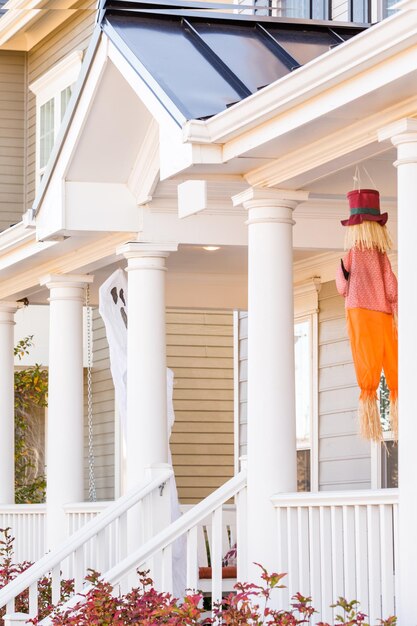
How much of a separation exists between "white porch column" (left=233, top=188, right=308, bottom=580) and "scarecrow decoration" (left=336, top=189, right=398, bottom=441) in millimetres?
521

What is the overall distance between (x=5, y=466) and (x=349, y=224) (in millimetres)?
6779

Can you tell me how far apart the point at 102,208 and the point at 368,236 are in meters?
2.92

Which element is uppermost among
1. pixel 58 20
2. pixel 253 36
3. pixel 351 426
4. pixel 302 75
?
pixel 58 20

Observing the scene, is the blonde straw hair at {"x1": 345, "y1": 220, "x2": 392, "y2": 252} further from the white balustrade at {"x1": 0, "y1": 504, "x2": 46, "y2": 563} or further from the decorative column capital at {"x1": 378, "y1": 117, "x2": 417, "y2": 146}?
the white balustrade at {"x1": 0, "y1": 504, "x2": 46, "y2": 563}

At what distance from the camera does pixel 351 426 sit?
1220 centimetres

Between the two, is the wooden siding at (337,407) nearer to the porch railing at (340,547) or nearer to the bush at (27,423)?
the porch railing at (340,547)

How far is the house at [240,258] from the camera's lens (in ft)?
22.6

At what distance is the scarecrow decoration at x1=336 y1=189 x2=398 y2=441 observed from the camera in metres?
7.66

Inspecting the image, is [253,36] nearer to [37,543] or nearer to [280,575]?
[280,575]

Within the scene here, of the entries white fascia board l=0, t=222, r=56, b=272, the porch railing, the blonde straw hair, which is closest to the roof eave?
the blonde straw hair

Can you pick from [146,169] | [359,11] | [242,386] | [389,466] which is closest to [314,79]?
[146,169]

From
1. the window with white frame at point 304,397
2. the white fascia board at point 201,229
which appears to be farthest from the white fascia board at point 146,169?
the window with white frame at point 304,397

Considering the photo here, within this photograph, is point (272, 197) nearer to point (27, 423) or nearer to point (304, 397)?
point (304, 397)

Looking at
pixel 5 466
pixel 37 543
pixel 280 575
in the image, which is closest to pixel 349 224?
pixel 280 575
